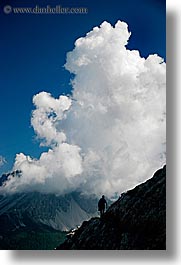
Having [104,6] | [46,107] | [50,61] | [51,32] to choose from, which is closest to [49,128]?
[46,107]

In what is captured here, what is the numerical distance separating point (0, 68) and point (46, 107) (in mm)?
890

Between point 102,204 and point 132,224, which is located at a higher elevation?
point 102,204

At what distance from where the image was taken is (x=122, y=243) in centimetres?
679

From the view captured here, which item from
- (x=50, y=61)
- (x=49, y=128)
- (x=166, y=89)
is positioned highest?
(x=50, y=61)

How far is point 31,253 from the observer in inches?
263

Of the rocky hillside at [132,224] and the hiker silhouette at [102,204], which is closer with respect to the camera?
the rocky hillside at [132,224]

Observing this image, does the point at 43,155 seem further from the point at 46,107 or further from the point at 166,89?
the point at 166,89

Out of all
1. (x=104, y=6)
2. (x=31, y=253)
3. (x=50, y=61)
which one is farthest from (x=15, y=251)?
(x=104, y=6)

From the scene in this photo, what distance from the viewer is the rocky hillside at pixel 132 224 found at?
6.71 metres

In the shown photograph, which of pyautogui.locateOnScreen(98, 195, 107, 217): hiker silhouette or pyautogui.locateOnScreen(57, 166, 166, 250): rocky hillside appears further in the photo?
pyautogui.locateOnScreen(98, 195, 107, 217): hiker silhouette

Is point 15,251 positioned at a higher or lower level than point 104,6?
lower

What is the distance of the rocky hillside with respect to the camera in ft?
22.0

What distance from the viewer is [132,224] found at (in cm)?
699

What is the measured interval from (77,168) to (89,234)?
3.26 feet
